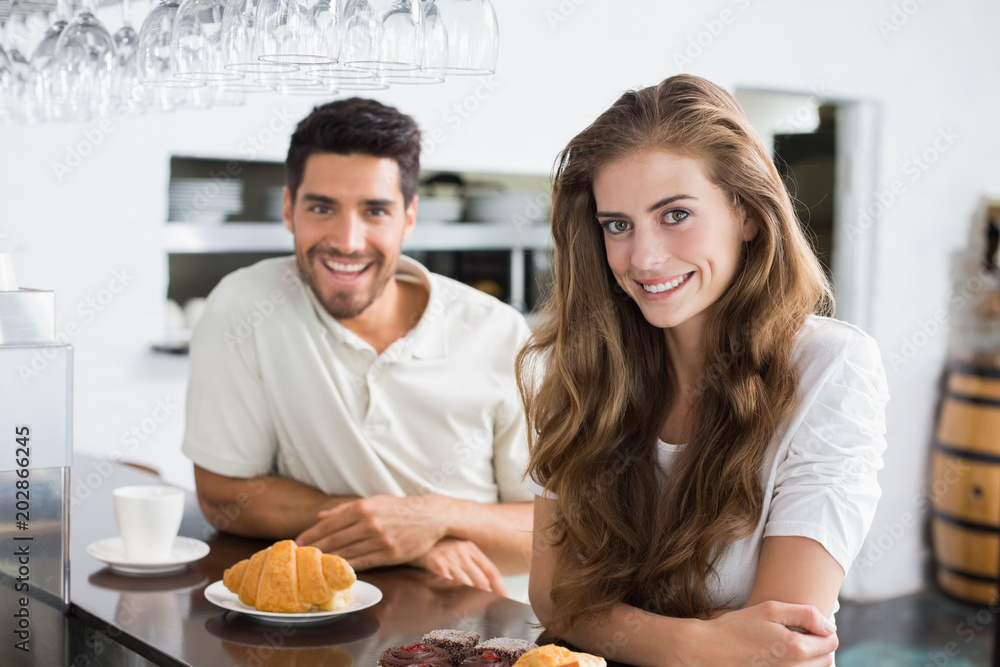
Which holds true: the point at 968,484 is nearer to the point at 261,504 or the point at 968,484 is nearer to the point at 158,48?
the point at 261,504

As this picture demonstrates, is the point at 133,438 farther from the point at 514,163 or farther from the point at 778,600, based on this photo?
the point at 778,600

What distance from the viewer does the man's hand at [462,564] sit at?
1.84 metres

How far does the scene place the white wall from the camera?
327 centimetres

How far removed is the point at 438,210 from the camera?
394cm

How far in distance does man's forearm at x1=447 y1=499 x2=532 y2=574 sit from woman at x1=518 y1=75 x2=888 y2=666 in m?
0.40

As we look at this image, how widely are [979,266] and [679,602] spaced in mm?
4490

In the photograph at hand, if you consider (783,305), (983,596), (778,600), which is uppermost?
(783,305)

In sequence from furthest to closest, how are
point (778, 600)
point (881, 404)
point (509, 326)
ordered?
point (509, 326), point (881, 404), point (778, 600)

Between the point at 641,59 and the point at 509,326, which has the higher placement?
the point at 641,59

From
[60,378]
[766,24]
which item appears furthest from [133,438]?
[766,24]

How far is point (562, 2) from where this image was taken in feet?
13.7

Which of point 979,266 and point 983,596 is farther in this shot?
point 979,266

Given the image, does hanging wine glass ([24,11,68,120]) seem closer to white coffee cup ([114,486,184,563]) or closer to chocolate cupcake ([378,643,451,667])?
A: white coffee cup ([114,486,184,563])

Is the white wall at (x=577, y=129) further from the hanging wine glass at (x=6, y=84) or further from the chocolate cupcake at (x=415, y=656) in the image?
the chocolate cupcake at (x=415, y=656)
